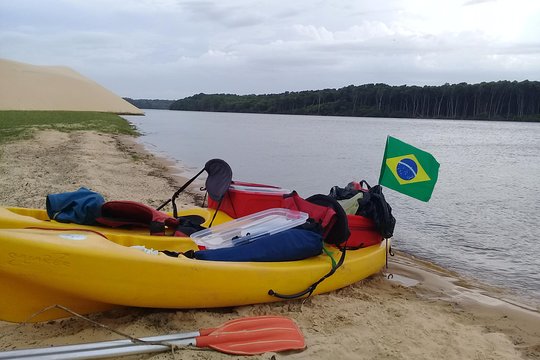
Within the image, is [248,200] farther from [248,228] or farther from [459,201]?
[459,201]

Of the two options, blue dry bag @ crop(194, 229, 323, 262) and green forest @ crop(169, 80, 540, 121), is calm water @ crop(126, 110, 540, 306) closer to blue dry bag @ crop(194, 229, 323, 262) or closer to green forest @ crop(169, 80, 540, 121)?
blue dry bag @ crop(194, 229, 323, 262)

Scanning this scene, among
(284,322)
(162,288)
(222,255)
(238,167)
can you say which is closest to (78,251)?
(162,288)

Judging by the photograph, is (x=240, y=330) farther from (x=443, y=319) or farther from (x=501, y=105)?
(x=501, y=105)

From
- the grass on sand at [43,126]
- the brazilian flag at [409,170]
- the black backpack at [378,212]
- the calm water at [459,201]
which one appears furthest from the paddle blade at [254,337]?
the grass on sand at [43,126]

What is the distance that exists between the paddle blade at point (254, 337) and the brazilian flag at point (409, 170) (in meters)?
2.64

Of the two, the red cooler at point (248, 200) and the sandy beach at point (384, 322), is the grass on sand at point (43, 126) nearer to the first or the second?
the red cooler at point (248, 200)

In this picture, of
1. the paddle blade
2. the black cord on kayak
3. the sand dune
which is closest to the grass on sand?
the black cord on kayak

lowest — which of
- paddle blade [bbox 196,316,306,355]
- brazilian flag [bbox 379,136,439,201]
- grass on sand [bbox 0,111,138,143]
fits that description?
paddle blade [bbox 196,316,306,355]

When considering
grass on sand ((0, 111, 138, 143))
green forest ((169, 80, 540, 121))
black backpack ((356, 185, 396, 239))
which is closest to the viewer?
black backpack ((356, 185, 396, 239))

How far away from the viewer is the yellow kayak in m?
3.42

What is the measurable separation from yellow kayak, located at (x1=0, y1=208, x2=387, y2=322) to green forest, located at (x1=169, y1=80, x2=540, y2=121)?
7570cm

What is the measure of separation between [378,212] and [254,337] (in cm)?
257

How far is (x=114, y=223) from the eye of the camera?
16.4 feet

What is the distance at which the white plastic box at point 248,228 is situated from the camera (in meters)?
4.85
